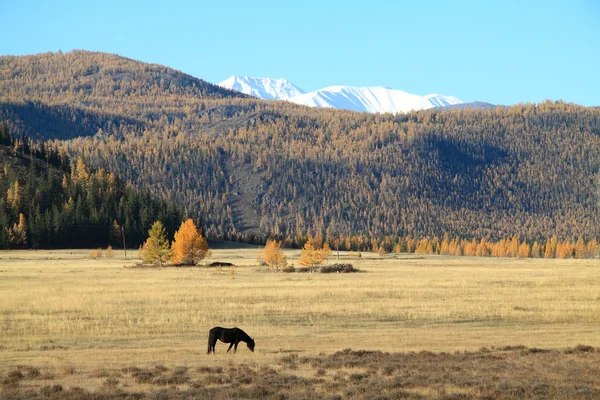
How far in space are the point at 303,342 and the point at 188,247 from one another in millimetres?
72908

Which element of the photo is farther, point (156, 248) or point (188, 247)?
point (188, 247)

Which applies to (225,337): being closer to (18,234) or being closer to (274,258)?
(274,258)

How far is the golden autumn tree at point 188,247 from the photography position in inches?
4038

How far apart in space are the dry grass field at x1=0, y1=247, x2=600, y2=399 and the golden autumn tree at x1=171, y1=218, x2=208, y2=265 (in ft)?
139

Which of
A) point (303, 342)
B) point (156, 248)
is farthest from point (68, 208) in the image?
point (303, 342)

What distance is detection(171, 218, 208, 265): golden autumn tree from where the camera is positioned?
10256 centimetres

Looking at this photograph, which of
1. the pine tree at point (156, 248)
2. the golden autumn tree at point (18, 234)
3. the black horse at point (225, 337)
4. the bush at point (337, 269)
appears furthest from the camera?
the golden autumn tree at point (18, 234)

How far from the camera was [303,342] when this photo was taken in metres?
31.6

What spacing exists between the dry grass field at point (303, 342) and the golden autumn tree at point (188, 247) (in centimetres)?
4251

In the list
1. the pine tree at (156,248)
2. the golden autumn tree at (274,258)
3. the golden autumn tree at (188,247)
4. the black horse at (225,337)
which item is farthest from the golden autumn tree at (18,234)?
the black horse at (225,337)

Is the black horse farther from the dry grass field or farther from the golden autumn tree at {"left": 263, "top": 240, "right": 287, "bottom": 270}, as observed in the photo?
the golden autumn tree at {"left": 263, "top": 240, "right": 287, "bottom": 270}

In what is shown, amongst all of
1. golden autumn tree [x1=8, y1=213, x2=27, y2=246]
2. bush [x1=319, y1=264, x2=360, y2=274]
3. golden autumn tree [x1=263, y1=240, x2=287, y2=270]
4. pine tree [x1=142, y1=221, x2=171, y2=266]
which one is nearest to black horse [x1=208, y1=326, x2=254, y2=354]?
bush [x1=319, y1=264, x2=360, y2=274]

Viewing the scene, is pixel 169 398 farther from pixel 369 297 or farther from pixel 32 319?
pixel 369 297

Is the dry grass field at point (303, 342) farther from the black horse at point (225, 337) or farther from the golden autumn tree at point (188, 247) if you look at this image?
the golden autumn tree at point (188, 247)
